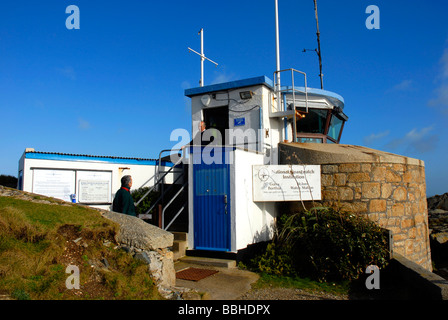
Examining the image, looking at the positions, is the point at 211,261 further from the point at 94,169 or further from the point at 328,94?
the point at 328,94

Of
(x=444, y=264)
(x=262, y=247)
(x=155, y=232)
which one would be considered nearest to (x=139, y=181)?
(x=262, y=247)

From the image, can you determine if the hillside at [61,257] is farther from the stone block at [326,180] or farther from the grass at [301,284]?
the stone block at [326,180]

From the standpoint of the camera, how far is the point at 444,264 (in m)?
14.3

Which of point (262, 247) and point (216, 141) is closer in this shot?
point (262, 247)

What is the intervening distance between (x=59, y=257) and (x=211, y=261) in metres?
4.12

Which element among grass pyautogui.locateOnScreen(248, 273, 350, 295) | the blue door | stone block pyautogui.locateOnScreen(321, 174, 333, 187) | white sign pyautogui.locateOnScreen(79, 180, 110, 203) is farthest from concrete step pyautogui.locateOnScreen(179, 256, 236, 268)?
white sign pyautogui.locateOnScreen(79, 180, 110, 203)

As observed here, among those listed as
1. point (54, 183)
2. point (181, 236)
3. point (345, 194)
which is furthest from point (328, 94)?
point (54, 183)

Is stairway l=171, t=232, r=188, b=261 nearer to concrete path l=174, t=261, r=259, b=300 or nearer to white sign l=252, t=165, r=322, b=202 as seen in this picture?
concrete path l=174, t=261, r=259, b=300

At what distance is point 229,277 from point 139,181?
542 cm

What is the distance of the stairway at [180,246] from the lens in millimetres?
8109

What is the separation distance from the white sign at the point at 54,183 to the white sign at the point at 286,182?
511 centimetres

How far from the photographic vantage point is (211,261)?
7.70m

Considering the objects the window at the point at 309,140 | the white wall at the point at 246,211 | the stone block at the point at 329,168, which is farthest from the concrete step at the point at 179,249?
the window at the point at 309,140
